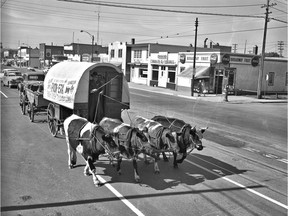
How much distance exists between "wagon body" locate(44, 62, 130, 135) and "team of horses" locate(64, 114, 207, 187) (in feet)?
4.99

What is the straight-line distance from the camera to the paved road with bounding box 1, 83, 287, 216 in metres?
7.21

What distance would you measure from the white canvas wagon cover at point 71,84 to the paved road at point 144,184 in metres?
1.94

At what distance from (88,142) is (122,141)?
974mm

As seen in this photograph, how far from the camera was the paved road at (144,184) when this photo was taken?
7.21 m

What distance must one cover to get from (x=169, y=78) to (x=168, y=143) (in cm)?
4061

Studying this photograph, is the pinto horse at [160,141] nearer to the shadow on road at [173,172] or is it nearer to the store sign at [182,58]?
the shadow on road at [173,172]

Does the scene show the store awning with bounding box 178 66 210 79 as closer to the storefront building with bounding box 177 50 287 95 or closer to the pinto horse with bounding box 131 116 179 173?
the storefront building with bounding box 177 50 287 95

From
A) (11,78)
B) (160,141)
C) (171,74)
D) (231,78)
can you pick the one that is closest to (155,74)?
(171,74)

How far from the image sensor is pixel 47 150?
456 inches

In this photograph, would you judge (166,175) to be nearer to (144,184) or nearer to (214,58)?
(144,184)

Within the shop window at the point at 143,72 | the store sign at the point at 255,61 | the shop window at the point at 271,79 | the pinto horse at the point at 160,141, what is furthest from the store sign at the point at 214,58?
the pinto horse at the point at 160,141

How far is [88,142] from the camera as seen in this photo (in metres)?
8.78

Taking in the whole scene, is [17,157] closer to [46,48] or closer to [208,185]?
[208,185]

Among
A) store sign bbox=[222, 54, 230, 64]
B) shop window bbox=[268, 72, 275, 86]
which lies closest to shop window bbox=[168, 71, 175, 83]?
store sign bbox=[222, 54, 230, 64]
